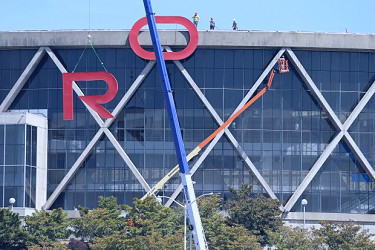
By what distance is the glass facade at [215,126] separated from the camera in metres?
97.6

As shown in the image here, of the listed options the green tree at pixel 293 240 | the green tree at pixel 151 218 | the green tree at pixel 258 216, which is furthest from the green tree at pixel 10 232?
the green tree at pixel 293 240

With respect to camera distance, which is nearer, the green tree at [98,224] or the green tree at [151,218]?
the green tree at [151,218]

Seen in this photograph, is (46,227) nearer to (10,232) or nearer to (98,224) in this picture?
(10,232)

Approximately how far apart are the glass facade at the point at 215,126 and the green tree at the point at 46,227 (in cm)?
994

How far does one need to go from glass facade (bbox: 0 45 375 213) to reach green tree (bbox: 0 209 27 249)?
37.3 feet

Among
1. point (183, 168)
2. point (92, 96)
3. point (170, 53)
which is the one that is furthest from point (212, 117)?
point (183, 168)

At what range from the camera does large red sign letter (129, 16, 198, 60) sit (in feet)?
313

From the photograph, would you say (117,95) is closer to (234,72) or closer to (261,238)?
(234,72)

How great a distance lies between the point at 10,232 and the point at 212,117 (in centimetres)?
2281

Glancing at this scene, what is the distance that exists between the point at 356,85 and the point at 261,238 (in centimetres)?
2010

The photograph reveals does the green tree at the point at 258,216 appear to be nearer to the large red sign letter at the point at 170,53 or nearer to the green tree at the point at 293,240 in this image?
the green tree at the point at 293,240

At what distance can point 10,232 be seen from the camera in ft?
279

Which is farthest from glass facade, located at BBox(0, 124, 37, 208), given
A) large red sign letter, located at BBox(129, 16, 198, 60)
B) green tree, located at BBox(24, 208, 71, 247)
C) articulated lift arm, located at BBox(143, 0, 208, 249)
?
articulated lift arm, located at BBox(143, 0, 208, 249)

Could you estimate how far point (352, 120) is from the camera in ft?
322
